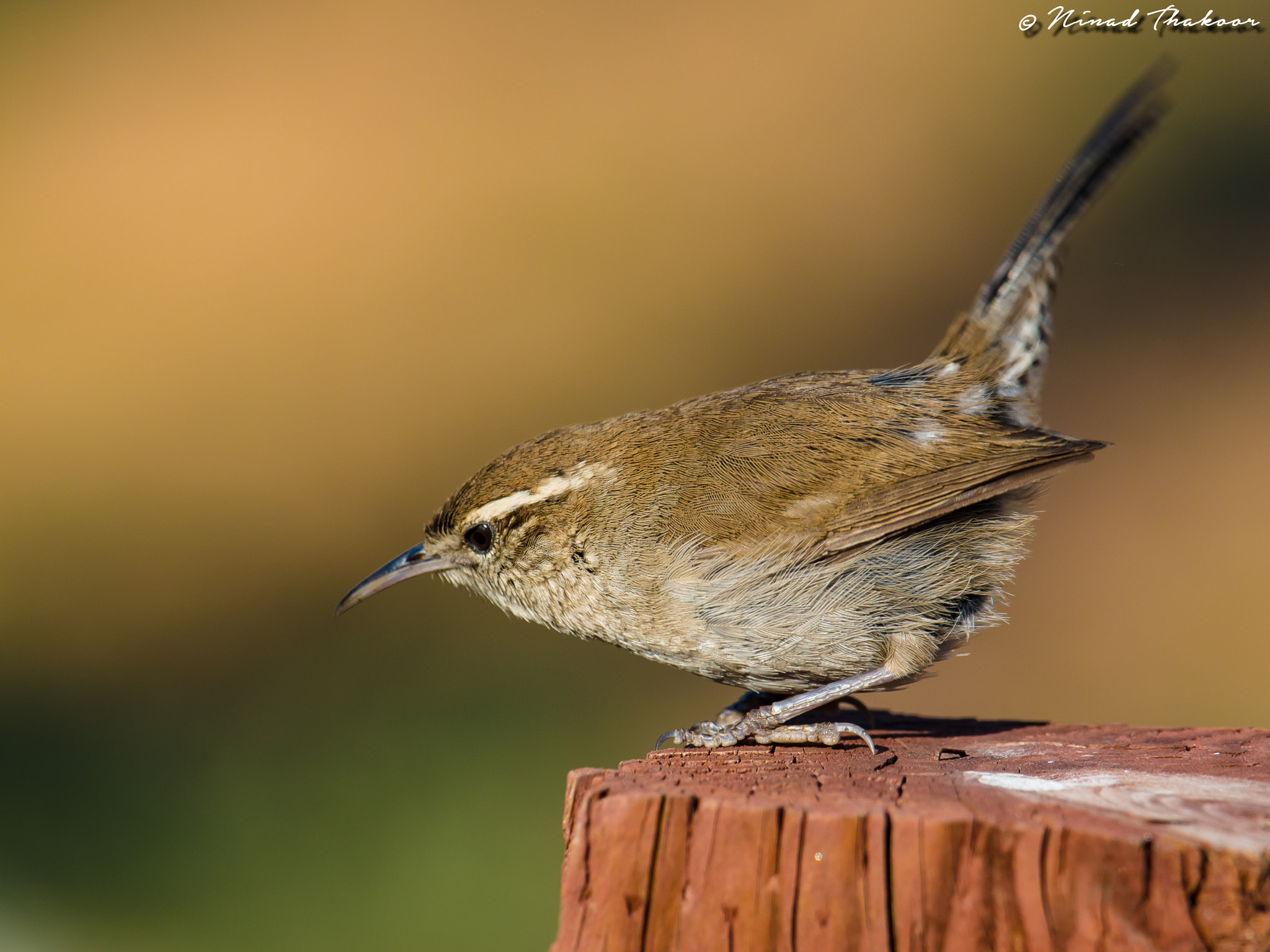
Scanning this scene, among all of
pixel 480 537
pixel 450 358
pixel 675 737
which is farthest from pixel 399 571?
pixel 450 358

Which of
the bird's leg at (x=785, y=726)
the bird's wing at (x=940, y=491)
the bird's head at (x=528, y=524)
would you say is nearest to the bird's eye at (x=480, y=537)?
the bird's head at (x=528, y=524)

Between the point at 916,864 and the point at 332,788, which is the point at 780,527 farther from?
the point at 332,788

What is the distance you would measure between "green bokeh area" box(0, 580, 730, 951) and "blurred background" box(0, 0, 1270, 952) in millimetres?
26

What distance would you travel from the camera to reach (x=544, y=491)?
12.8 ft

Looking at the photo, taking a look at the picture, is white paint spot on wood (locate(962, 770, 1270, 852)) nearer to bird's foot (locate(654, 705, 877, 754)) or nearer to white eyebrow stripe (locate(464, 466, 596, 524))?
bird's foot (locate(654, 705, 877, 754))

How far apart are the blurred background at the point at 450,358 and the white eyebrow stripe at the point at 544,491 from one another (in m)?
2.33

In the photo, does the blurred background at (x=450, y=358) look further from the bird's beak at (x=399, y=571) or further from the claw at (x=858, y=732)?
the claw at (x=858, y=732)

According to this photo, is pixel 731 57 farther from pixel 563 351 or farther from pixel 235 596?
pixel 235 596

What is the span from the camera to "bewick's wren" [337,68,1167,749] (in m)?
3.54

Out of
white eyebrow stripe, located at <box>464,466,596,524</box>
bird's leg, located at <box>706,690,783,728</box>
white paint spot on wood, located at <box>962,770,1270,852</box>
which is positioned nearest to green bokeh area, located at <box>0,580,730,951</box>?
bird's leg, located at <box>706,690,783,728</box>

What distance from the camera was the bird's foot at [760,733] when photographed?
334cm

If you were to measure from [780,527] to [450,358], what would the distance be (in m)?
6.52

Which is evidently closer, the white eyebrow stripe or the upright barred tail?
the white eyebrow stripe

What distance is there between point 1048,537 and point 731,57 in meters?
5.78
